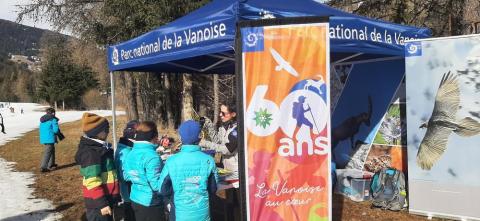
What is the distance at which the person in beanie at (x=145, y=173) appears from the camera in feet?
14.4

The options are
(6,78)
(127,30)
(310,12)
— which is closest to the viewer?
(310,12)

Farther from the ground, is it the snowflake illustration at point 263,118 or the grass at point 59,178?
the snowflake illustration at point 263,118

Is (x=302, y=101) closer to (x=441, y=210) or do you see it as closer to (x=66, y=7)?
(x=441, y=210)

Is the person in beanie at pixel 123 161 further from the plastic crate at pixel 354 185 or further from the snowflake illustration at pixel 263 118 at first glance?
the plastic crate at pixel 354 185

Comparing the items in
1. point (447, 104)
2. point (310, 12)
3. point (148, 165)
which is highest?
point (310, 12)

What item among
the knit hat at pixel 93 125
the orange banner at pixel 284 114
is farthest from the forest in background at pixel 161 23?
the knit hat at pixel 93 125

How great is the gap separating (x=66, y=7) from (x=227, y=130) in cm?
1357

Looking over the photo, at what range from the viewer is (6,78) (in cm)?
10619

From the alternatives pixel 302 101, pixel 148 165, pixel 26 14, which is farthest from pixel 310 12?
pixel 26 14

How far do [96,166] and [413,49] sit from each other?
4.19 meters

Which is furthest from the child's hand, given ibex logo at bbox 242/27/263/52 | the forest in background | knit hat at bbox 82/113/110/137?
the forest in background

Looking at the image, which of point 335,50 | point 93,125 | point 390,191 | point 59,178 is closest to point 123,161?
point 93,125

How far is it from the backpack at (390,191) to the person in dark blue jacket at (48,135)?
794 centimetres

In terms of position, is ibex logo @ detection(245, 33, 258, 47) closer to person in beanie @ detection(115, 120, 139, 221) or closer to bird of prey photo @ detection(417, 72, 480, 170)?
person in beanie @ detection(115, 120, 139, 221)
